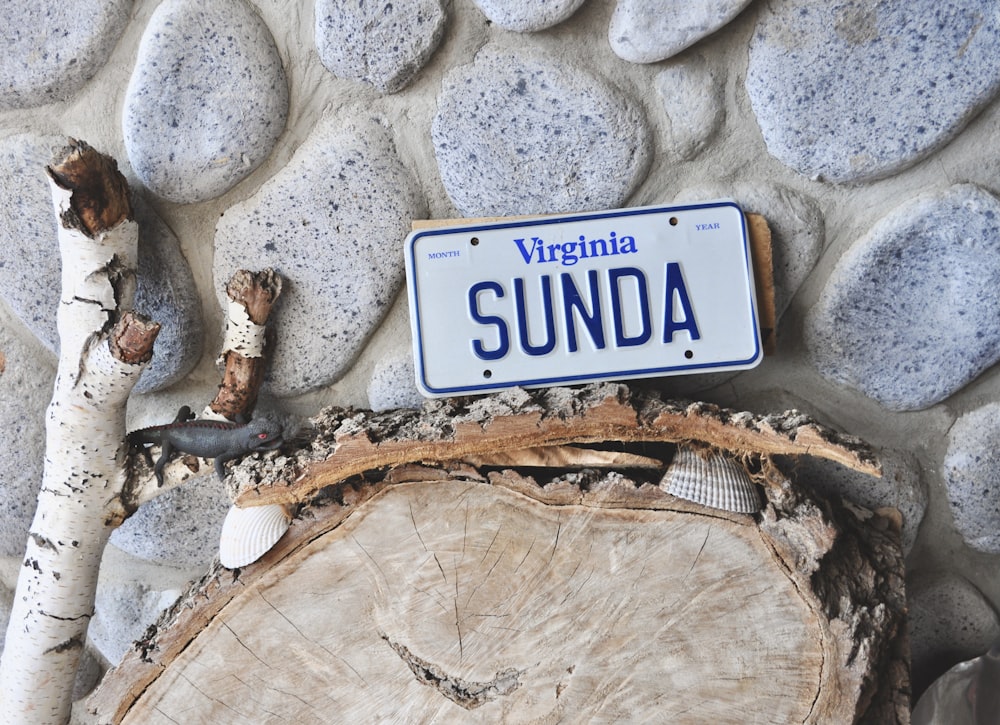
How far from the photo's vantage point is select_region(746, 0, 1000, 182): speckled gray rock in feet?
2.07

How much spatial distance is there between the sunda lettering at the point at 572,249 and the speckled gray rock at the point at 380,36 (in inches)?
7.3

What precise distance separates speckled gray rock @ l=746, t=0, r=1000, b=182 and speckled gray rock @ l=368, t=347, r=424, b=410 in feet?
1.32

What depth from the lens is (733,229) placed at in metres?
0.68

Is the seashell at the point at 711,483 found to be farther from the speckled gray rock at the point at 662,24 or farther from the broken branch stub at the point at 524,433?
the speckled gray rock at the point at 662,24

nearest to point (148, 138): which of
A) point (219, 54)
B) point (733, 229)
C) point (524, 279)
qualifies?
point (219, 54)

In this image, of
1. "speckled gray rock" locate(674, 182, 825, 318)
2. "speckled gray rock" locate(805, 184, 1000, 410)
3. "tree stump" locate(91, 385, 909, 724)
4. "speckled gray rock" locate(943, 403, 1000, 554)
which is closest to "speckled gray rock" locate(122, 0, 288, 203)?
"tree stump" locate(91, 385, 909, 724)

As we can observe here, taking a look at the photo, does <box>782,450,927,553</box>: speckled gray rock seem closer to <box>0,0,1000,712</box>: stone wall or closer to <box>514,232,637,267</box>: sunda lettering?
<box>0,0,1000,712</box>: stone wall

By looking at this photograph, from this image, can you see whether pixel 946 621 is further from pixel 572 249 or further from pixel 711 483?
pixel 572 249

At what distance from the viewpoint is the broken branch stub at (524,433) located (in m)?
0.63

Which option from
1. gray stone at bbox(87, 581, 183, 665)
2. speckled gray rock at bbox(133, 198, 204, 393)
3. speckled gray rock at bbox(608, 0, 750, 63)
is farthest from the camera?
gray stone at bbox(87, 581, 183, 665)

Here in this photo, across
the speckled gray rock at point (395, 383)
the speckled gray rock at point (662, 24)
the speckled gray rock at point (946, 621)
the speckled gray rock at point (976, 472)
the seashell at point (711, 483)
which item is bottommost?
the speckled gray rock at point (946, 621)

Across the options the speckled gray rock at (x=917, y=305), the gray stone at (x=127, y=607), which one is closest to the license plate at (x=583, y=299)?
the speckled gray rock at (x=917, y=305)

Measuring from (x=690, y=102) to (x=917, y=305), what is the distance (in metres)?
0.28

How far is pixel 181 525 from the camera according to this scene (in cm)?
84
